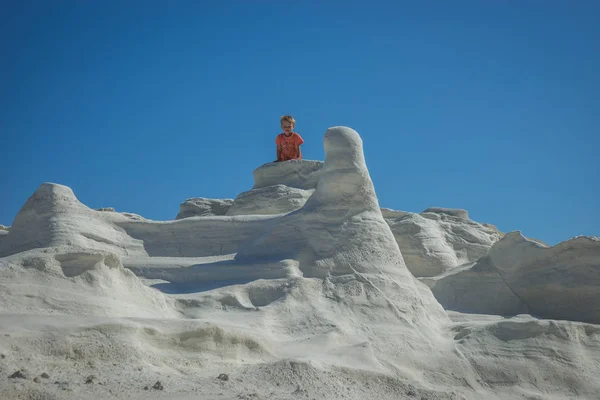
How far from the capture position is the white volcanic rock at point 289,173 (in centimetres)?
1838

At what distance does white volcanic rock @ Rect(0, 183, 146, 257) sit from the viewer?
39.5 feet

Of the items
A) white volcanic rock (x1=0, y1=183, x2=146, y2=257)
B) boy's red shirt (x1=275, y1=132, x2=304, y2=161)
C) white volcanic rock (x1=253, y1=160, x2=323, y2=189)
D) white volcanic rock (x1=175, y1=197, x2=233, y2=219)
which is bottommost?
white volcanic rock (x1=0, y1=183, x2=146, y2=257)

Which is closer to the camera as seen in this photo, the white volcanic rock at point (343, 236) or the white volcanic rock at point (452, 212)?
the white volcanic rock at point (343, 236)

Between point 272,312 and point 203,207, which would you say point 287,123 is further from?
point 272,312

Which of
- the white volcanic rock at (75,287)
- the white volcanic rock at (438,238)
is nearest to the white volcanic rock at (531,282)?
the white volcanic rock at (438,238)

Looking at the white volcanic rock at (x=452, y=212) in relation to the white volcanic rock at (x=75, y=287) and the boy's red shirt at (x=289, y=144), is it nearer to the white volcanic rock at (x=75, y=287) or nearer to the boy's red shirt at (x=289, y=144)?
the boy's red shirt at (x=289, y=144)

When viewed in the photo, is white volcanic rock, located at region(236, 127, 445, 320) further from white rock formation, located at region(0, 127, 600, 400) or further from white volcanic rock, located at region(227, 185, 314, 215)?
white volcanic rock, located at region(227, 185, 314, 215)

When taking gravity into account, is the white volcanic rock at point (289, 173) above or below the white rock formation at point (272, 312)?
above

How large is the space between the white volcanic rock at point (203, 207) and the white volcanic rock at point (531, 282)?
279 inches

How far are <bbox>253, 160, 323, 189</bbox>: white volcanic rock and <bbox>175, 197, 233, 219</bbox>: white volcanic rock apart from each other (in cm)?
150

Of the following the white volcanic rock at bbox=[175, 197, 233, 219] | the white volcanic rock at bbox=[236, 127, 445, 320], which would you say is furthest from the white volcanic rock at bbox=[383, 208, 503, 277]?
the white volcanic rock at bbox=[236, 127, 445, 320]

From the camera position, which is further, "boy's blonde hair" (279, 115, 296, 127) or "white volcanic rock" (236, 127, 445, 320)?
"boy's blonde hair" (279, 115, 296, 127)

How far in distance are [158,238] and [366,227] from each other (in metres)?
3.50

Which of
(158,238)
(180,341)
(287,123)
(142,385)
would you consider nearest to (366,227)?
(158,238)
